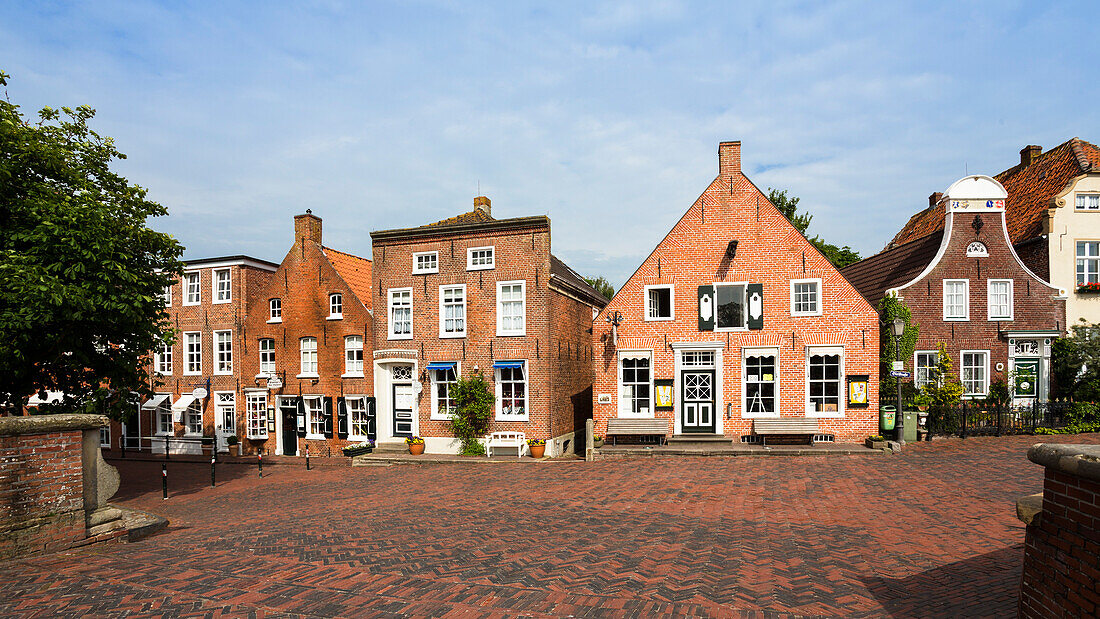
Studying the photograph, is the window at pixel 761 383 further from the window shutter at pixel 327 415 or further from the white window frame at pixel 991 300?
the window shutter at pixel 327 415

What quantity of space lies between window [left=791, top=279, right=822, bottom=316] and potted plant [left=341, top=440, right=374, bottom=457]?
15.9 metres

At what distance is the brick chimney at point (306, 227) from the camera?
24766 millimetres

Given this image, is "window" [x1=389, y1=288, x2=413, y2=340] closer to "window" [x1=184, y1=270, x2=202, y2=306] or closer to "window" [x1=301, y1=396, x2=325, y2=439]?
"window" [x1=301, y1=396, x2=325, y2=439]

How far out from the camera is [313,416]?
24.5 metres

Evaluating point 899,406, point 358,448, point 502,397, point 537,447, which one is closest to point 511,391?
point 502,397

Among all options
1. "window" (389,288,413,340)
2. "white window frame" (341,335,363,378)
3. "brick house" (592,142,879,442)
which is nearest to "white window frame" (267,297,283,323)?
"white window frame" (341,335,363,378)

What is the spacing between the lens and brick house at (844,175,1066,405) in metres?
20.1

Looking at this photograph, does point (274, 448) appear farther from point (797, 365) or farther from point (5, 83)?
point (797, 365)

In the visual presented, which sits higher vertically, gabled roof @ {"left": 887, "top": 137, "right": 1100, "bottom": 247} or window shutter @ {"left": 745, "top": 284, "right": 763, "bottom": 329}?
gabled roof @ {"left": 887, "top": 137, "right": 1100, "bottom": 247}

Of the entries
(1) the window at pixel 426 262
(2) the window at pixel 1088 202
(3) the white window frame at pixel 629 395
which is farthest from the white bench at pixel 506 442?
(2) the window at pixel 1088 202

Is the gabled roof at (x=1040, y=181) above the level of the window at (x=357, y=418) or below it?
above

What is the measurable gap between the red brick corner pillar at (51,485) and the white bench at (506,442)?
41.1ft

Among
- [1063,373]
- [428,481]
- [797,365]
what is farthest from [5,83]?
[1063,373]

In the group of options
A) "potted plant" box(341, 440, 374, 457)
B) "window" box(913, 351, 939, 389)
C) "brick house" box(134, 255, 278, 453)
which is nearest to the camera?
"window" box(913, 351, 939, 389)
